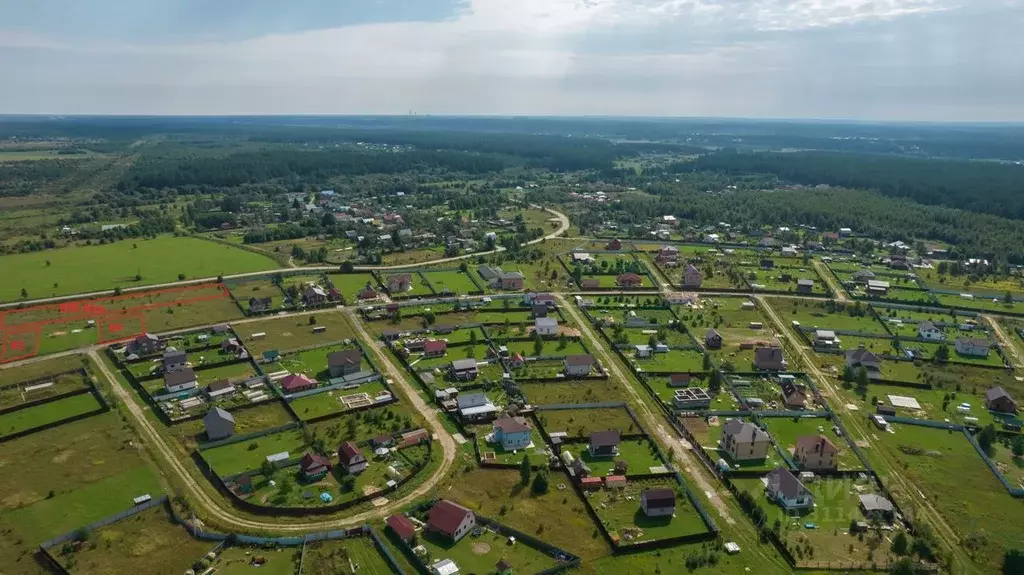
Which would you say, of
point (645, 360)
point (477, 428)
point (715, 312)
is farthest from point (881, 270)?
point (477, 428)

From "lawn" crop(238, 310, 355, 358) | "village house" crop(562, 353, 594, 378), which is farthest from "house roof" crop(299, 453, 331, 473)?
"village house" crop(562, 353, 594, 378)

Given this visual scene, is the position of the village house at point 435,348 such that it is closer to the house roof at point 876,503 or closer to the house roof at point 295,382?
the house roof at point 295,382

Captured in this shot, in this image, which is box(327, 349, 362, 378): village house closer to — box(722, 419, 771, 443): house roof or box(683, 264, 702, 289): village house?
box(722, 419, 771, 443): house roof

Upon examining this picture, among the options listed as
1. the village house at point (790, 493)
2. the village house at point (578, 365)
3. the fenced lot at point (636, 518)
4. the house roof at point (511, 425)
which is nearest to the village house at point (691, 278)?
the village house at point (578, 365)

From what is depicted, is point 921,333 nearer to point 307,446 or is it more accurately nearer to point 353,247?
point 307,446

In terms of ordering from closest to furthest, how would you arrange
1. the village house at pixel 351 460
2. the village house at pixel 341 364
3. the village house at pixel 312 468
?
the village house at pixel 312 468 < the village house at pixel 351 460 < the village house at pixel 341 364
